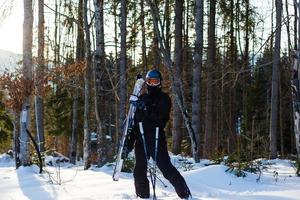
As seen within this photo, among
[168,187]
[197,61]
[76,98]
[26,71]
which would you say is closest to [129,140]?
[168,187]

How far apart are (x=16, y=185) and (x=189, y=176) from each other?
3.03 meters

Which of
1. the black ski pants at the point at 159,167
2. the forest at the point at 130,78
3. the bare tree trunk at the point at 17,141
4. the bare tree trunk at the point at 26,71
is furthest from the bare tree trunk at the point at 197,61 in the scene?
the black ski pants at the point at 159,167

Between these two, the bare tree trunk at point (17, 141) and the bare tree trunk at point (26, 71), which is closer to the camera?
the bare tree trunk at point (26, 71)

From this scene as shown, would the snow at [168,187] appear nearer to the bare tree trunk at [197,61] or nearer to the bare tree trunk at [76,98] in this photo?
the bare tree trunk at [197,61]

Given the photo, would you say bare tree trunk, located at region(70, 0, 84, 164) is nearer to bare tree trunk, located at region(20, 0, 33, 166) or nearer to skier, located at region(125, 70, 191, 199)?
bare tree trunk, located at region(20, 0, 33, 166)

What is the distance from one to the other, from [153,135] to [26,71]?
5.83 meters

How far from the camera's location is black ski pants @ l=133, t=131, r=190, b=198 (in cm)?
603

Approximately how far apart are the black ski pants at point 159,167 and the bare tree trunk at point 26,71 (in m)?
5.46

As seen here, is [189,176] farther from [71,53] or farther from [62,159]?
[71,53]

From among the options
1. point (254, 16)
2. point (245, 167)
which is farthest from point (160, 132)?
point (254, 16)

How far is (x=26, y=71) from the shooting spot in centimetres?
1112

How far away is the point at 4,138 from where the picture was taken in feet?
104

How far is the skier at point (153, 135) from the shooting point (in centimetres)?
609

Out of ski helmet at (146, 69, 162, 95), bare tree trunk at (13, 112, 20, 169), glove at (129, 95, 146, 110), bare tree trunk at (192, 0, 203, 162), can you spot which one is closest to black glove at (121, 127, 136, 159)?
glove at (129, 95, 146, 110)
